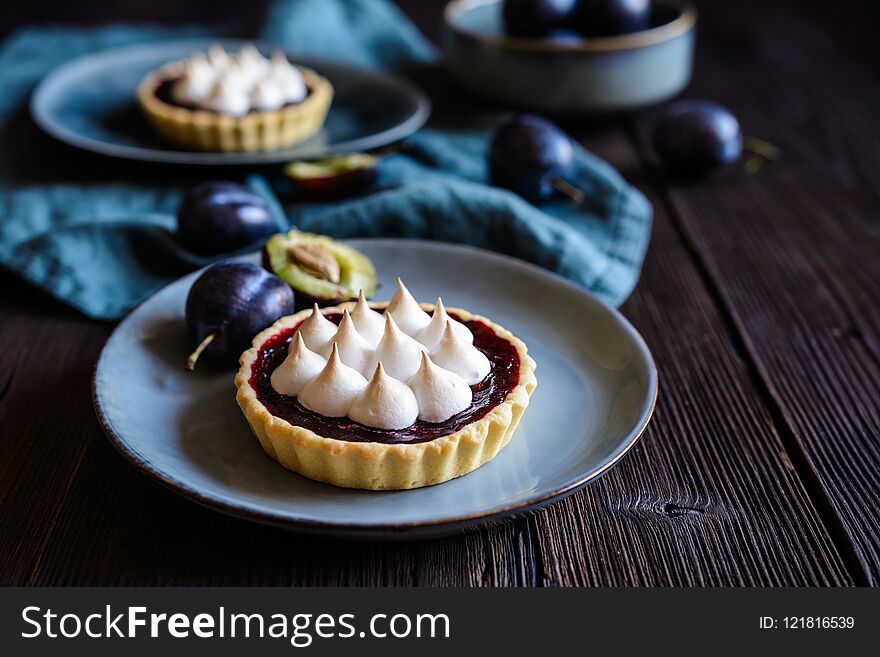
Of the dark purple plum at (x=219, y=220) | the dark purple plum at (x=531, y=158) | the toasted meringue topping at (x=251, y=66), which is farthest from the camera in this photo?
the toasted meringue topping at (x=251, y=66)

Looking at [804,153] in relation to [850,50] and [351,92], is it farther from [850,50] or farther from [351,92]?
[351,92]

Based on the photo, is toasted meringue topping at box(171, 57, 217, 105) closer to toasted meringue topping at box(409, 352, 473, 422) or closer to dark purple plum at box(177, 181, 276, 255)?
dark purple plum at box(177, 181, 276, 255)

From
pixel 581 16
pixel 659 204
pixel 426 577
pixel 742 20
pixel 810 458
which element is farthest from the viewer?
pixel 742 20

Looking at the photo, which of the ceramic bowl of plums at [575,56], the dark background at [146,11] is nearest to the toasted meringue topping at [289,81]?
the ceramic bowl of plums at [575,56]

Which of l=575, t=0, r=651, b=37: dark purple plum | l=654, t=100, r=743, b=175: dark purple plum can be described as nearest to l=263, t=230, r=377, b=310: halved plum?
l=654, t=100, r=743, b=175: dark purple plum

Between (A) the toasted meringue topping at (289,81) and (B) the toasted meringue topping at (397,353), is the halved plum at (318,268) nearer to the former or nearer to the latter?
(B) the toasted meringue topping at (397,353)

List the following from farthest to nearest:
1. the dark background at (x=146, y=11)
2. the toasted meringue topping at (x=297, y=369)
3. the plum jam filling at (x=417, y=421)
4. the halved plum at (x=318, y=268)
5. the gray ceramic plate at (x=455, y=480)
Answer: the dark background at (x=146, y=11) < the halved plum at (x=318, y=268) < the toasted meringue topping at (x=297, y=369) < the plum jam filling at (x=417, y=421) < the gray ceramic plate at (x=455, y=480)

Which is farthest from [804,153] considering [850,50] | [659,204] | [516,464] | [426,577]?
[426,577]
